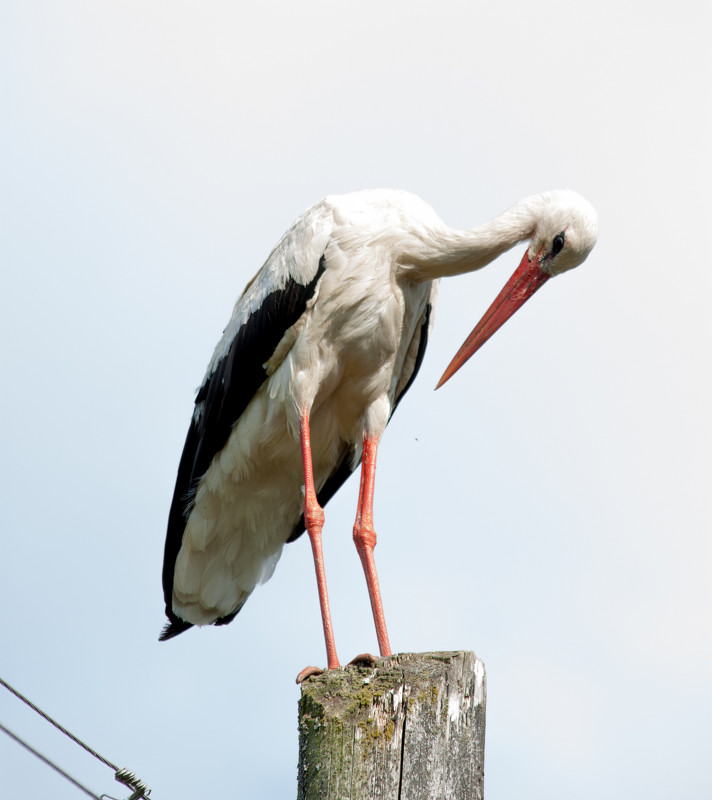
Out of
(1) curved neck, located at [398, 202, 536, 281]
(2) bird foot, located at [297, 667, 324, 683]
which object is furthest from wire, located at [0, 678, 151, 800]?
(1) curved neck, located at [398, 202, 536, 281]

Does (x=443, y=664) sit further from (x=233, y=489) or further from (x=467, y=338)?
(x=233, y=489)

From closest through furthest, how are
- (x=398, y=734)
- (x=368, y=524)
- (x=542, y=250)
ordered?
(x=398, y=734) < (x=542, y=250) < (x=368, y=524)

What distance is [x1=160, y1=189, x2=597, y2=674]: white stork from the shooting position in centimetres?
618

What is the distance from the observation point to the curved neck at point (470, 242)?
6121mm

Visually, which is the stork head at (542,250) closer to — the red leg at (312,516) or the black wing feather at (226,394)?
the red leg at (312,516)

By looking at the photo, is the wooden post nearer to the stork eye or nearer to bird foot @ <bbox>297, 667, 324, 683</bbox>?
bird foot @ <bbox>297, 667, 324, 683</bbox>

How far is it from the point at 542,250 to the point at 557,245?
0.10 m

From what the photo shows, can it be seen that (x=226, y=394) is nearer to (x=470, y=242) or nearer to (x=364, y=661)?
(x=470, y=242)

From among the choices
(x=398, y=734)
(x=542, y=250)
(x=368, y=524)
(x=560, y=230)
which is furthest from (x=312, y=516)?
(x=398, y=734)

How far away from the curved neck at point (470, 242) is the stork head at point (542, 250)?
29 mm

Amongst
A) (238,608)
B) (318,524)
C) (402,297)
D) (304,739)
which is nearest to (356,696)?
(304,739)

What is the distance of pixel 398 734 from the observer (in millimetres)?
3545

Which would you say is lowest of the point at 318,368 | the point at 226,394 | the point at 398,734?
the point at 398,734

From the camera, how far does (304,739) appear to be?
3697 millimetres
